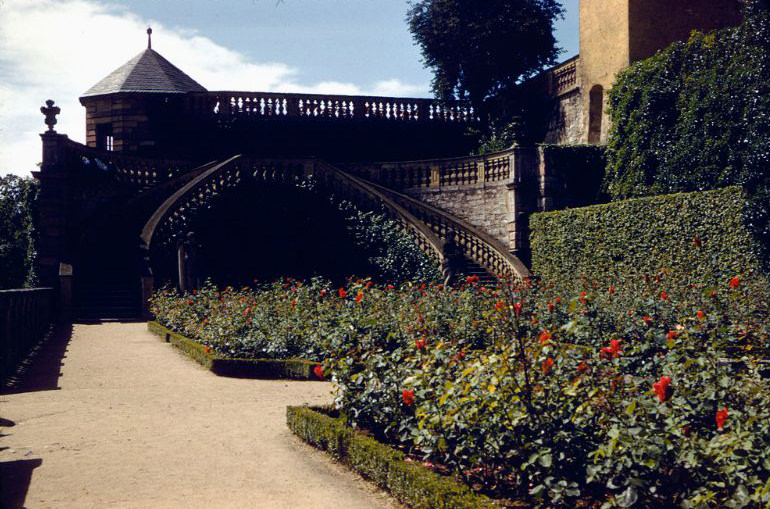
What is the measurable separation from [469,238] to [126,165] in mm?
10689

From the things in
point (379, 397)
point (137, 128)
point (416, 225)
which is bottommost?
point (379, 397)

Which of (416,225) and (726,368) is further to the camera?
(416,225)

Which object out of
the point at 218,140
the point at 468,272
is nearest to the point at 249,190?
the point at 218,140

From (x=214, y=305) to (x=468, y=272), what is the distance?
990 cm

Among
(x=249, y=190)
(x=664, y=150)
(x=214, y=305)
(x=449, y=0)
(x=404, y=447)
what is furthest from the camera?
(x=449, y=0)

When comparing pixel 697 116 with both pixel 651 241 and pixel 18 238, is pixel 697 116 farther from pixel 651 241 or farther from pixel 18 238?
pixel 18 238

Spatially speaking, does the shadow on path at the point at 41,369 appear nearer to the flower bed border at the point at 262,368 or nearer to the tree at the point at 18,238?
the flower bed border at the point at 262,368

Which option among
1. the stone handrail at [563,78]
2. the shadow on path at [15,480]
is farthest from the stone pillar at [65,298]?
the stone handrail at [563,78]

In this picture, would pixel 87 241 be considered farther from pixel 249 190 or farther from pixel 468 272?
A: pixel 468 272

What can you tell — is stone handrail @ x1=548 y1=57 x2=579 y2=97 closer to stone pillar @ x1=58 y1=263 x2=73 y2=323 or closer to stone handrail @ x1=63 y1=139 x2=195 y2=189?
stone handrail @ x1=63 y1=139 x2=195 y2=189

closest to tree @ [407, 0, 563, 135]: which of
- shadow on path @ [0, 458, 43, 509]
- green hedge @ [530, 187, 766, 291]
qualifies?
green hedge @ [530, 187, 766, 291]

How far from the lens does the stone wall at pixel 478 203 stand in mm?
23516

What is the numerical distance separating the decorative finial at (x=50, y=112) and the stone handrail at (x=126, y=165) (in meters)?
0.59

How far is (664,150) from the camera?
21.0m
